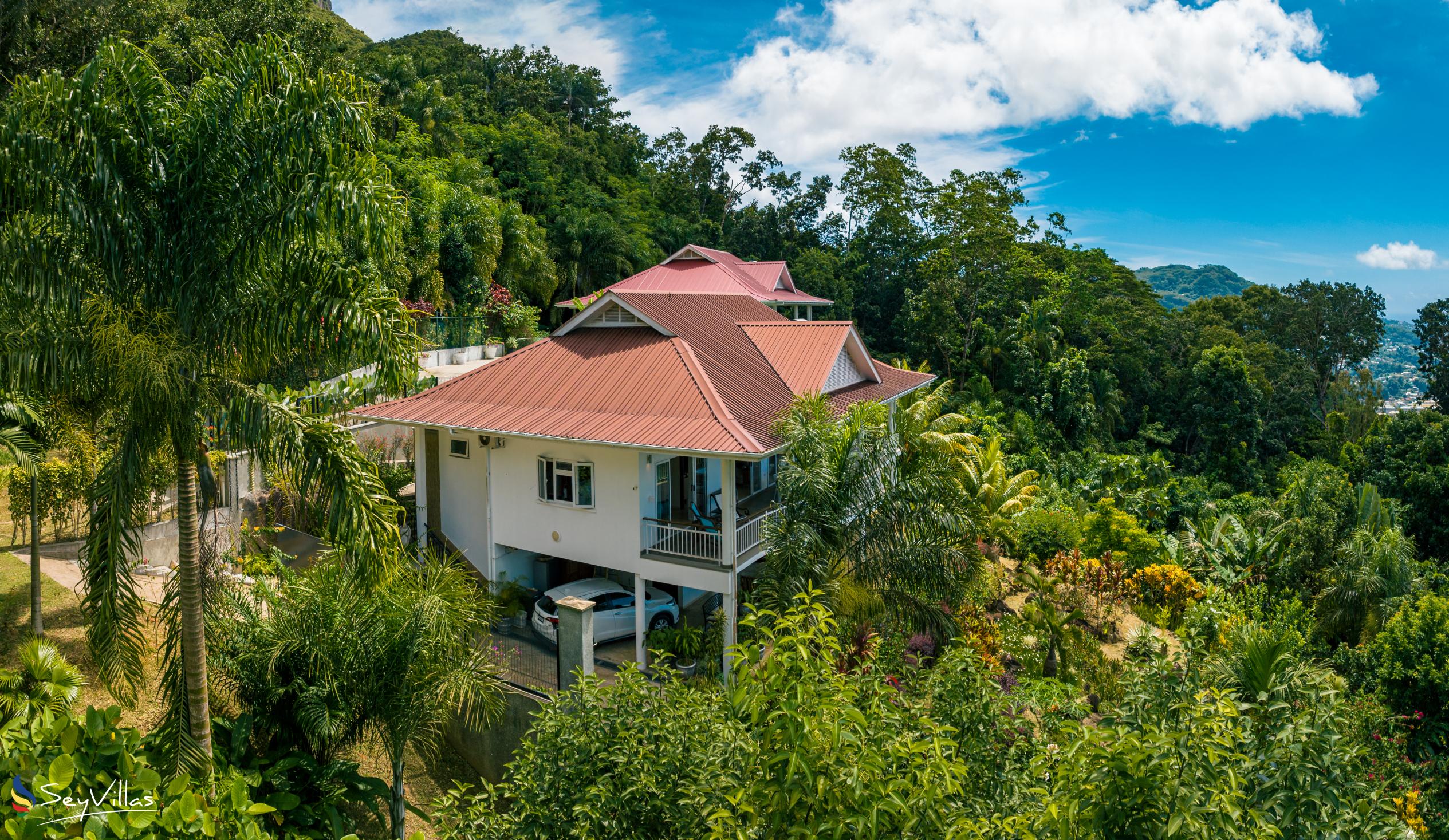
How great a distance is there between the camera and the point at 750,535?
52.7ft

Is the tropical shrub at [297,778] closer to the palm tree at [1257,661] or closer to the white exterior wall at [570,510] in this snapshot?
the white exterior wall at [570,510]

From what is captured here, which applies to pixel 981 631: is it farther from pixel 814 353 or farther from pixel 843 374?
pixel 814 353

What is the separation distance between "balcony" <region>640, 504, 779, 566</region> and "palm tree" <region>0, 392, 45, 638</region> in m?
9.24

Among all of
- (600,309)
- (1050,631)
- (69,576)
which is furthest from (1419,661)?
(69,576)

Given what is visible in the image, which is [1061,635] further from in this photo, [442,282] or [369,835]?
[442,282]

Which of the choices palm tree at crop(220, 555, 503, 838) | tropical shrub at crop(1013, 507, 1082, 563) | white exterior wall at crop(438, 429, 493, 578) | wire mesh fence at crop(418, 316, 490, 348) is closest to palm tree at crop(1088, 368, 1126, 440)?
tropical shrub at crop(1013, 507, 1082, 563)

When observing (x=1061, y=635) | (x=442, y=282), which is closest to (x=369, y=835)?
(x=1061, y=635)

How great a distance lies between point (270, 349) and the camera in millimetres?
8000

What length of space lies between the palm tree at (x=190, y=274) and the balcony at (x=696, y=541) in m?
7.65

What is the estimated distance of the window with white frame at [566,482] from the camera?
1623 centimetres

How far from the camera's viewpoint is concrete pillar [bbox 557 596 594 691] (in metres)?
12.9

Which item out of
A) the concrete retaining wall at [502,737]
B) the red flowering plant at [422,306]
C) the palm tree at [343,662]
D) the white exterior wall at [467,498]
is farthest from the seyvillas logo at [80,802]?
the red flowering plant at [422,306]

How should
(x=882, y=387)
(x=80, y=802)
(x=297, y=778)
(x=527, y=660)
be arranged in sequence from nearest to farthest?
(x=80, y=802) → (x=297, y=778) → (x=527, y=660) → (x=882, y=387)

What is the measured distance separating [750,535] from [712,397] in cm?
285
